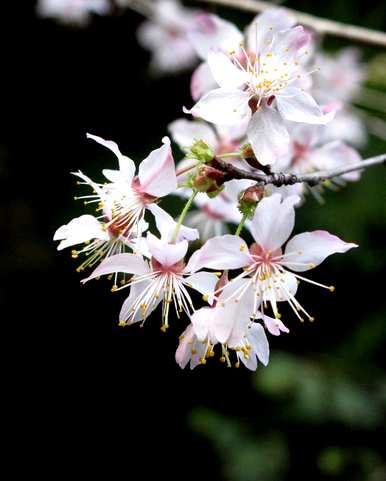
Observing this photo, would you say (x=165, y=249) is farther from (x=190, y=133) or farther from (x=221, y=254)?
(x=190, y=133)

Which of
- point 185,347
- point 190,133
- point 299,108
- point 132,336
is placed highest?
point 132,336

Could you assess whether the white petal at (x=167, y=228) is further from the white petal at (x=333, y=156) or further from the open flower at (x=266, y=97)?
the white petal at (x=333, y=156)

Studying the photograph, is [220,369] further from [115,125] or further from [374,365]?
[115,125]

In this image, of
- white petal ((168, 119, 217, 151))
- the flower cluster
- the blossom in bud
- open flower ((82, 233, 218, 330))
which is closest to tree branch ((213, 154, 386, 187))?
the flower cluster

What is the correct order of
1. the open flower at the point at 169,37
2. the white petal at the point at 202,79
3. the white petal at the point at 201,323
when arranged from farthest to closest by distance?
the open flower at the point at 169,37
the white petal at the point at 202,79
the white petal at the point at 201,323

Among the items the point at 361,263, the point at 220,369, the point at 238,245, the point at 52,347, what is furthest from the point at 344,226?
the point at 238,245

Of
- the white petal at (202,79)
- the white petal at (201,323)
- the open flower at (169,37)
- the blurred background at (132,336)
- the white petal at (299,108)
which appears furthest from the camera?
the open flower at (169,37)

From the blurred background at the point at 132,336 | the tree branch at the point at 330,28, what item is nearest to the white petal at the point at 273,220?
the tree branch at the point at 330,28

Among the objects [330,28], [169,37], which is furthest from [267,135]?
[169,37]
